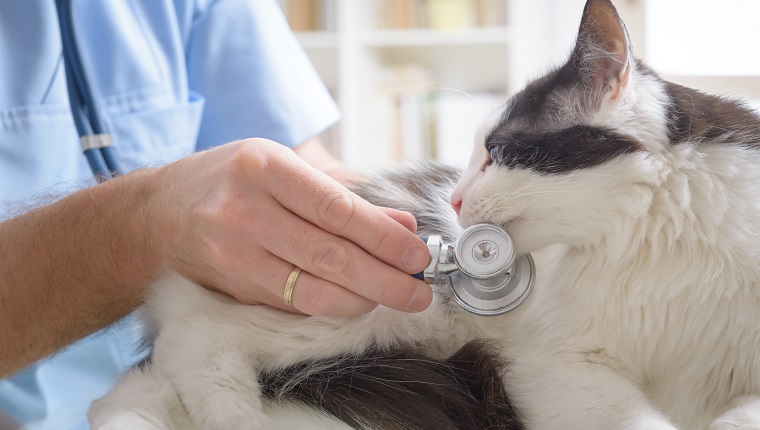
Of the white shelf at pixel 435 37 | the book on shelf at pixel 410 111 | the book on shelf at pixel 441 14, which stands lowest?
the book on shelf at pixel 410 111

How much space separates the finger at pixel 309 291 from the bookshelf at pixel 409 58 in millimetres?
1949

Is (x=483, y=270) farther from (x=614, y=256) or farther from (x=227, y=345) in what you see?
(x=227, y=345)

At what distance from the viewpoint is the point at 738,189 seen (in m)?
0.77

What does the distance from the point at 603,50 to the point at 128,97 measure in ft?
3.18

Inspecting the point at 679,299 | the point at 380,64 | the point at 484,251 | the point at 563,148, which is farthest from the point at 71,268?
the point at 380,64

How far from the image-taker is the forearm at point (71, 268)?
0.97m

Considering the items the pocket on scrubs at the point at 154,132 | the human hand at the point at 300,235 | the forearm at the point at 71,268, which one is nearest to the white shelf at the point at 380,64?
the pocket on scrubs at the point at 154,132

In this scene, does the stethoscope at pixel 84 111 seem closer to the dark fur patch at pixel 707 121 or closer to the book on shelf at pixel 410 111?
the dark fur patch at pixel 707 121

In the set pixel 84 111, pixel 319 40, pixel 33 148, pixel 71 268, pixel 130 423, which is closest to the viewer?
pixel 130 423

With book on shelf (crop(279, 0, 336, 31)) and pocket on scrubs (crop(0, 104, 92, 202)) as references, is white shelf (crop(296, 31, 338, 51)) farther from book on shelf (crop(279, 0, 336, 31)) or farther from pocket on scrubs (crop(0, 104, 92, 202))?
pocket on scrubs (crop(0, 104, 92, 202))

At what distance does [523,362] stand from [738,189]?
323 mm

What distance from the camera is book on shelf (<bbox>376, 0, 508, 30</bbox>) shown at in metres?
2.89

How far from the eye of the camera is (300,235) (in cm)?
82

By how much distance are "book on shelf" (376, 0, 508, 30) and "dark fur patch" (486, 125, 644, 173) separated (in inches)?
86.3
